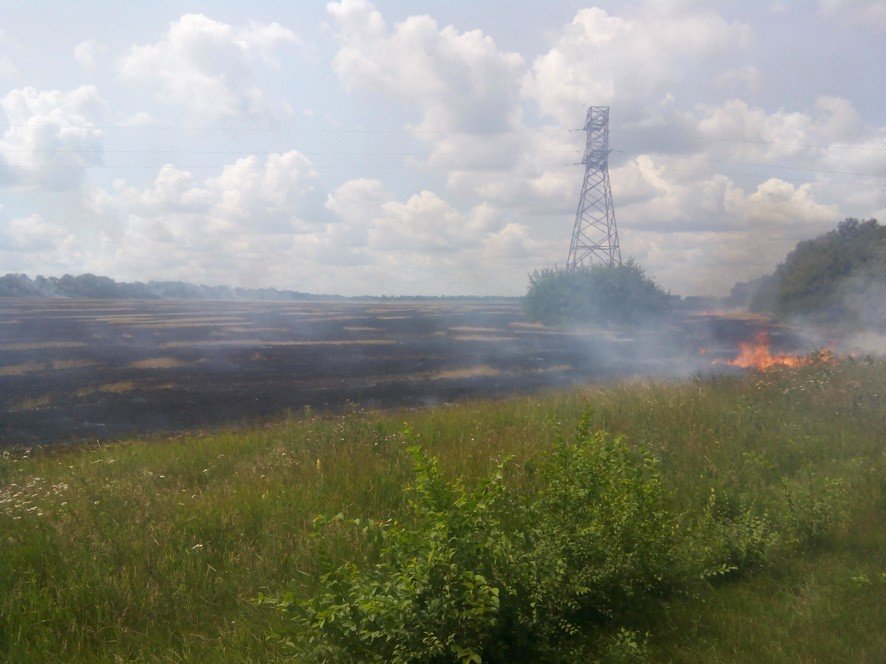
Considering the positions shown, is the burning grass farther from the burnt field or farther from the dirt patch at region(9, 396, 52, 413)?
the dirt patch at region(9, 396, 52, 413)

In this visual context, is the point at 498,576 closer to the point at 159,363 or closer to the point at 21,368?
the point at 159,363

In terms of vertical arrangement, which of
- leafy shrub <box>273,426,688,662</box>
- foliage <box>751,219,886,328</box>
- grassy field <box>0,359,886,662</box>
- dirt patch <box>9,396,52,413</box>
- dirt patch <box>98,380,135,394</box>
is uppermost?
foliage <box>751,219,886,328</box>

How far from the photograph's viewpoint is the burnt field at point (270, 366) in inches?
664

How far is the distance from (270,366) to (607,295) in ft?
79.8

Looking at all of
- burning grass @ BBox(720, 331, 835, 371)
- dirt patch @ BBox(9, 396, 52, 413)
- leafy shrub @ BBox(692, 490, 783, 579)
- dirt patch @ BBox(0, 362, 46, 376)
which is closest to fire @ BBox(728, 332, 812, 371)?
burning grass @ BBox(720, 331, 835, 371)

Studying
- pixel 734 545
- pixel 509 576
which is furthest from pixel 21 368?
pixel 734 545

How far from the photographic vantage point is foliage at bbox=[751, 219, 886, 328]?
30.0 metres

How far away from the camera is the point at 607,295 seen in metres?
42.4

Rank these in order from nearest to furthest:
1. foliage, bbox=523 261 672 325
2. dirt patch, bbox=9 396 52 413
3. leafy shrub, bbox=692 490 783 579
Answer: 1. leafy shrub, bbox=692 490 783 579
2. dirt patch, bbox=9 396 52 413
3. foliage, bbox=523 261 672 325

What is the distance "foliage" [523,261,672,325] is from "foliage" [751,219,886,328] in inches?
308

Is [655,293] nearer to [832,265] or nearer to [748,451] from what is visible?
[832,265]

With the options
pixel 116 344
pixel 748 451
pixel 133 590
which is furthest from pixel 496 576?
pixel 116 344

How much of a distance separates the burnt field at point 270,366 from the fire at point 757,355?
0.78 meters

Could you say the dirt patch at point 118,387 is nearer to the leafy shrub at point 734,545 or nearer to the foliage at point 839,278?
the leafy shrub at point 734,545
